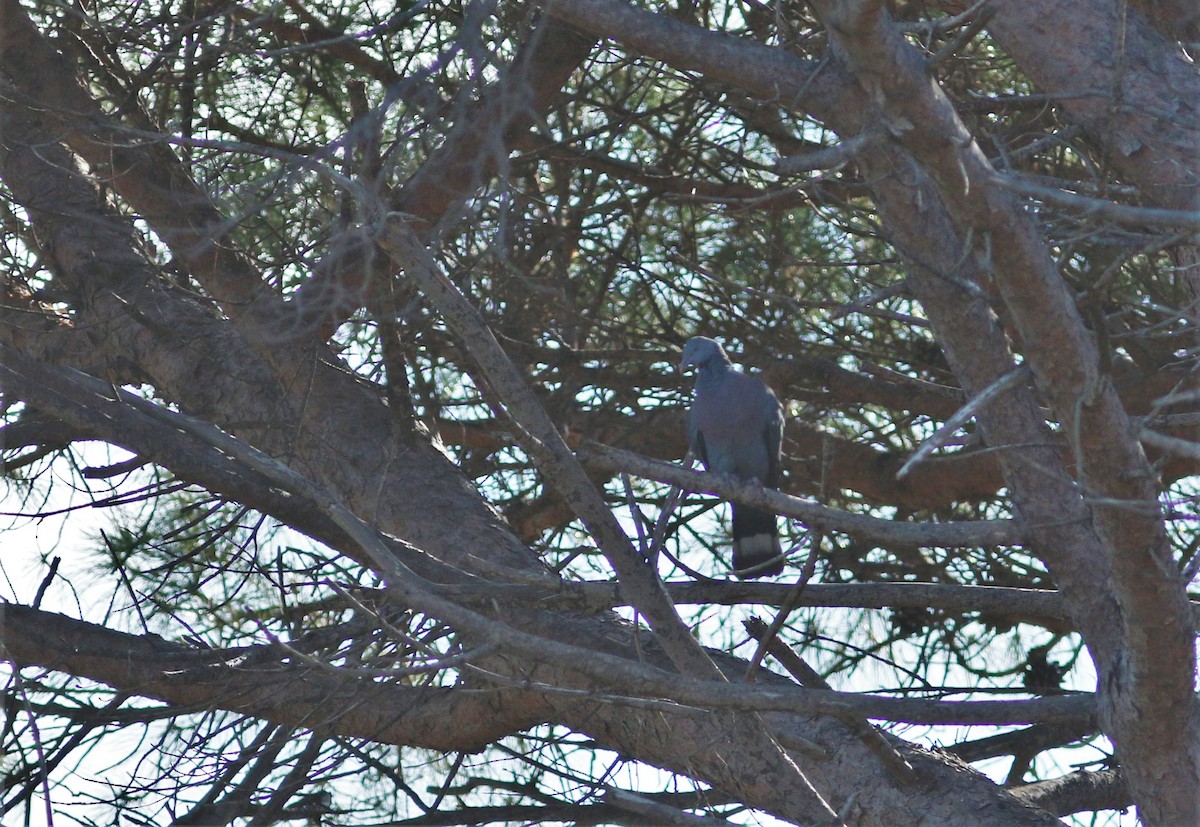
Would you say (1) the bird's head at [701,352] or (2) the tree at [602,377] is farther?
(1) the bird's head at [701,352]

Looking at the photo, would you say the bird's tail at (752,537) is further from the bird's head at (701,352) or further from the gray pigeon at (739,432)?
the bird's head at (701,352)

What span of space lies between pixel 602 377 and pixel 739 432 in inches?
20.7

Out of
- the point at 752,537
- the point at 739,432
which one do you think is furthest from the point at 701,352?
the point at 752,537

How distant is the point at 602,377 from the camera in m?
3.90

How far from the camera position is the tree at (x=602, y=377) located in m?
1.88

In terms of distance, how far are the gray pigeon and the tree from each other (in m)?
0.18

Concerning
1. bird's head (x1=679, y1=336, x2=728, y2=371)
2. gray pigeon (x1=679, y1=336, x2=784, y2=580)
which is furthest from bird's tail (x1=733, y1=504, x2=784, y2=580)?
bird's head (x1=679, y1=336, x2=728, y2=371)

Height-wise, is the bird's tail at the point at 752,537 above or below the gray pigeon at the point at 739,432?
below

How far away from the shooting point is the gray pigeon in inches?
141

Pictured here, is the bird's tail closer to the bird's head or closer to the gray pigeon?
the gray pigeon

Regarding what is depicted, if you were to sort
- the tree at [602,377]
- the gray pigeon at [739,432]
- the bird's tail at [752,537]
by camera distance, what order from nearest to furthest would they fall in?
the tree at [602,377], the gray pigeon at [739,432], the bird's tail at [752,537]

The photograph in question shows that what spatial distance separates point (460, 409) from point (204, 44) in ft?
4.66

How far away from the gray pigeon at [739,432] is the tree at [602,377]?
0.59 feet

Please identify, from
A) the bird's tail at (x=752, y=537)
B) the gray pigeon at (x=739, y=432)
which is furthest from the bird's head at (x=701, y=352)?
the bird's tail at (x=752, y=537)
